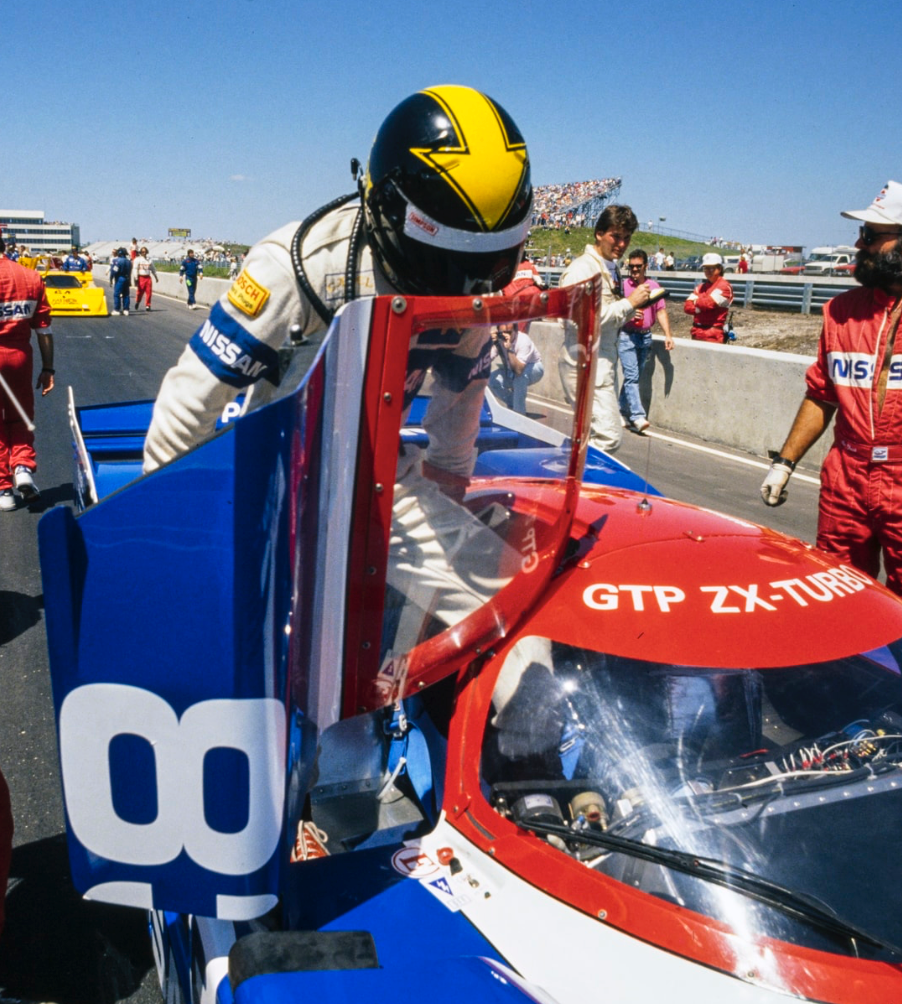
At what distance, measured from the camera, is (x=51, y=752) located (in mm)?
3324

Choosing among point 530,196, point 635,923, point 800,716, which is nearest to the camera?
point 635,923

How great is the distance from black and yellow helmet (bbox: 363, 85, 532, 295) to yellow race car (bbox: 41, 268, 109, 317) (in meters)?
23.6

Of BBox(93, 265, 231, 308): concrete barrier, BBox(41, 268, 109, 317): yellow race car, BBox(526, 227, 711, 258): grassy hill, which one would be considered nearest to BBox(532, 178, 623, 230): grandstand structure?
BBox(526, 227, 711, 258): grassy hill

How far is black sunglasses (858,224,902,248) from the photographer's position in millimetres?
3123

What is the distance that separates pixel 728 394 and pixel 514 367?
7270 millimetres

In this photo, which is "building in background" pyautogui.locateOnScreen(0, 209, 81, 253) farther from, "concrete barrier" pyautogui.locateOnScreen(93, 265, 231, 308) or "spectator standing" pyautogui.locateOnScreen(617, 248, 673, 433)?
"spectator standing" pyautogui.locateOnScreen(617, 248, 673, 433)

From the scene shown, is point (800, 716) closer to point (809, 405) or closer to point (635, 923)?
point (635, 923)

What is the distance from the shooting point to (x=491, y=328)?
65.6 inches

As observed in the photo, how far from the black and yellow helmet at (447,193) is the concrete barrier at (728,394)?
6154 mm

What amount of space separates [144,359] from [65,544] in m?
14.4

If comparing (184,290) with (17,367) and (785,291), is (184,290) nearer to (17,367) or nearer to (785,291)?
(785,291)

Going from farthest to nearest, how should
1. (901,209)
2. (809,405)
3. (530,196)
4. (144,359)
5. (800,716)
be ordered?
(144,359)
(809,405)
(901,209)
(530,196)
(800,716)

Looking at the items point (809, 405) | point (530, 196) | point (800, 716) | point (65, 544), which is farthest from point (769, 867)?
point (809, 405)

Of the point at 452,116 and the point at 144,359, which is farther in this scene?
the point at 144,359
